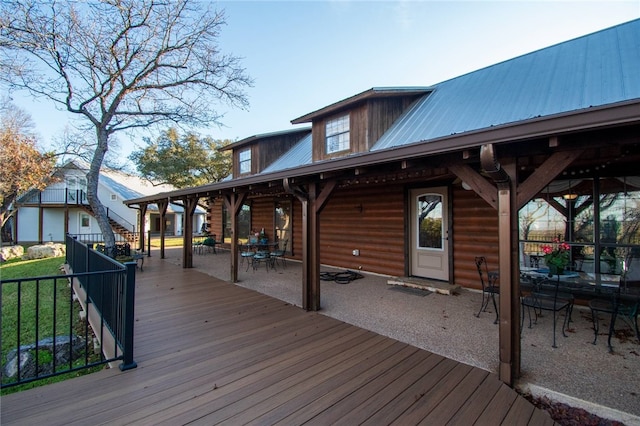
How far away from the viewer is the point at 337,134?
7.64m

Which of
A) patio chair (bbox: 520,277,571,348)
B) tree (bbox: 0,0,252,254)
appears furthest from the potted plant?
tree (bbox: 0,0,252,254)

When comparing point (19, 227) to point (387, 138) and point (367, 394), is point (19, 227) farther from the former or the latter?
point (367, 394)

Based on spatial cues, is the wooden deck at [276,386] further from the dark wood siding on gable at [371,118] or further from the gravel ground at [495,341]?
the dark wood siding on gable at [371,118]

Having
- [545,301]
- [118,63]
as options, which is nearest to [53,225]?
[118,63]

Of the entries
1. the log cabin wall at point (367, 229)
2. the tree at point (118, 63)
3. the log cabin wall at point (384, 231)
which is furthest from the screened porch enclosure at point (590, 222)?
the tree at point (118, 63)

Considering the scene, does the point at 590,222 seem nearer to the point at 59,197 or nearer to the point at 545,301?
the point at 545,301

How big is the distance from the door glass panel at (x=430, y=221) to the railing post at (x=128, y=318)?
546 cm

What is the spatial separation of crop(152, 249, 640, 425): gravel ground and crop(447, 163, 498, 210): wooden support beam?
63.2 inches

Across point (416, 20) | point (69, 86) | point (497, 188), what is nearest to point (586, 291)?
point (497, 188)

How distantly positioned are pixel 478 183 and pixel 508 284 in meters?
0.94

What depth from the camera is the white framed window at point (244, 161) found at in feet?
36.8

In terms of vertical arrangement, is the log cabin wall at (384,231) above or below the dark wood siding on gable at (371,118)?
below

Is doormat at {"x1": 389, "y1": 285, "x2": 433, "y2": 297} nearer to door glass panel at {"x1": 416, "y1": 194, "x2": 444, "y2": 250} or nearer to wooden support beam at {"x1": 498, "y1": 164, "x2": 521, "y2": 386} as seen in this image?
door glass panel at {"x1": 416, "y1": 194, "x2": 444, "y2": 250}

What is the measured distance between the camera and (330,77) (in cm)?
1089
